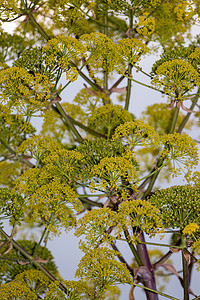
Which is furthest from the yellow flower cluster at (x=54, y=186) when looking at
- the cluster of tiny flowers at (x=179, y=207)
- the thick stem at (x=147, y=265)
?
the thick stem at (x=147, y=265)

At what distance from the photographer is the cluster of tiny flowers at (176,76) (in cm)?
251

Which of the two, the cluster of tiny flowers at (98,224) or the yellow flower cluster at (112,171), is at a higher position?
the yellow flower cluster at (112,171)

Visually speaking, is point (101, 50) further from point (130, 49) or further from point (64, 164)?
point (64, 164)

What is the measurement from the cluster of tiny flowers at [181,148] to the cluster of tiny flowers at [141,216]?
19.1 inches

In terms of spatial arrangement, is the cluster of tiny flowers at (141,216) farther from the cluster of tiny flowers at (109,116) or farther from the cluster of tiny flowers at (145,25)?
the cluster of tiny flowers at (145,25)

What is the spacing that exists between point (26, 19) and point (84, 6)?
0.55 meters

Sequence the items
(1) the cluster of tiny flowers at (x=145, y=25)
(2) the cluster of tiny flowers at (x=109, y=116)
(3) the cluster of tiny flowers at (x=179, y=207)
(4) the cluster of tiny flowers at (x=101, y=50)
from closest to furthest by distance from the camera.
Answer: (3) the cluster of tiny flowers at (x=179, y=207), (4) the cluster of tiny flowers at (x=101, y=50), (1) the cluster of tiny flowers at (x=145, y=25), (2) the cluster of tiny flowers at (x=109, y=116)

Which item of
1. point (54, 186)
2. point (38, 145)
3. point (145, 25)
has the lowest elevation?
point (54, 186)

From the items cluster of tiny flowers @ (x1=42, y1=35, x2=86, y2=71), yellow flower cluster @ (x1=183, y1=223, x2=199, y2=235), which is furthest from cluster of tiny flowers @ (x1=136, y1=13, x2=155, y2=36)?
yellow flower cluster @ (x1=183, y1=223, x2=199, y2=235)

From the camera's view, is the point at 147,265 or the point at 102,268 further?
the point at 147,265

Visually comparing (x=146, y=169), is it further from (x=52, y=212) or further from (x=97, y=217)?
(x=97, y=217)

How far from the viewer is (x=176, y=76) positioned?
252 centimetres

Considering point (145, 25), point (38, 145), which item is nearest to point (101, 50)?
point (145, 25)

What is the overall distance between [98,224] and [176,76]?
0.95 metres
